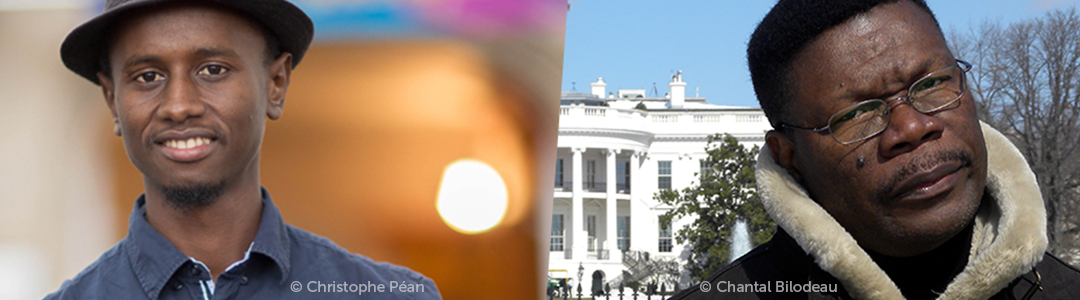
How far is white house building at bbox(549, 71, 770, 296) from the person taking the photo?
4397 cm

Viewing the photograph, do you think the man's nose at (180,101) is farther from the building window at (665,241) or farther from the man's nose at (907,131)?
the building window at (665,241)

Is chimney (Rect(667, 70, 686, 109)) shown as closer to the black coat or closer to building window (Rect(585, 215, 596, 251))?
building window (Rect(585, 215, 596, 251))

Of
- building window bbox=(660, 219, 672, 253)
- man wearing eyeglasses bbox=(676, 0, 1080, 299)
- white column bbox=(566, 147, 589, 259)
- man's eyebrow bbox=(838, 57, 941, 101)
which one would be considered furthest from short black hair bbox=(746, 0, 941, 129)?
building window bbox=(660, 219, 672, 253)

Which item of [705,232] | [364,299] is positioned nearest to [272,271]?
[364,299]

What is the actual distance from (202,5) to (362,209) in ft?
3.21

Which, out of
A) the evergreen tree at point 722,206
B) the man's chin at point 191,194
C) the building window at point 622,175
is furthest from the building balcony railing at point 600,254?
the man's chin at point 191,194

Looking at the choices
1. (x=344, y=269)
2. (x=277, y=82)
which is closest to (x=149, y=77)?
(x=277, y=82)

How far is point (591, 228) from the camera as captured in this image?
152 feet

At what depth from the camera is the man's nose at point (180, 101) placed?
2.14 m

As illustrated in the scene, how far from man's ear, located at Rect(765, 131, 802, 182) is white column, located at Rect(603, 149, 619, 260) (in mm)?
42780

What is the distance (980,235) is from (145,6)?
191 cm

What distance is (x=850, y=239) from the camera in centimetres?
154

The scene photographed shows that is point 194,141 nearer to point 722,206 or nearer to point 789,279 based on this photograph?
point 789,279

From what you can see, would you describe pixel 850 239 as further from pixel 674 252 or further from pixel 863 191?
pixel 674 252
